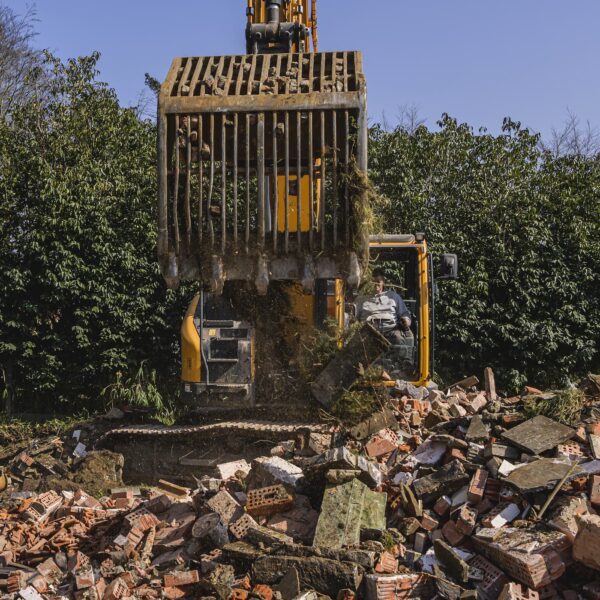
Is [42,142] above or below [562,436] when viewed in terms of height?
above

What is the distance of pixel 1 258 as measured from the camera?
42.7 ft

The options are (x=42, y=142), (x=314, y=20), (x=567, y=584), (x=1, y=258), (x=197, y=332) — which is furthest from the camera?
(x=42, y=142)

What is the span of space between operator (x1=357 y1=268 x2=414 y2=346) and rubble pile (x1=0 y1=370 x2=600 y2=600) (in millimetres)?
2113

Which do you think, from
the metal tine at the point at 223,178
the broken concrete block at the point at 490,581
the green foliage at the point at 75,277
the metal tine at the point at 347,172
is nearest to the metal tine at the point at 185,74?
the metal tine at the point at 223,178

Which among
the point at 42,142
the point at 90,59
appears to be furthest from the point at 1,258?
the point at 90,59

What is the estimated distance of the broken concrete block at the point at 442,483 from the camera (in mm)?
6082

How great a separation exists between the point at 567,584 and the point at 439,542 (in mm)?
867

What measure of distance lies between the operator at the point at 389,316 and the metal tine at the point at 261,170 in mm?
3091

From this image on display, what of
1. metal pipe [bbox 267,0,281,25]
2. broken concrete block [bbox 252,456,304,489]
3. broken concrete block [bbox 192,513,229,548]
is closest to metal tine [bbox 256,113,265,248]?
broken concrete block [bbox 252,456,304,489]

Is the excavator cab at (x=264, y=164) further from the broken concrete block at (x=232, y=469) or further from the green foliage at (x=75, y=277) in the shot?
the green foliage at (x=75, y=277)

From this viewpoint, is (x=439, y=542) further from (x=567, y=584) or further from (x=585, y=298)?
(x=585, y=298)

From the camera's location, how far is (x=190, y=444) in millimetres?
8688

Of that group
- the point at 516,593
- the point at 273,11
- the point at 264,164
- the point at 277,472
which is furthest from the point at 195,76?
the point at 516,593

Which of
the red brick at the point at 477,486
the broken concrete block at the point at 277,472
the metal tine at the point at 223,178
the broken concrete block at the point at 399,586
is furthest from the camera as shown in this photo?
the broken concrete block at the point at 277,472
